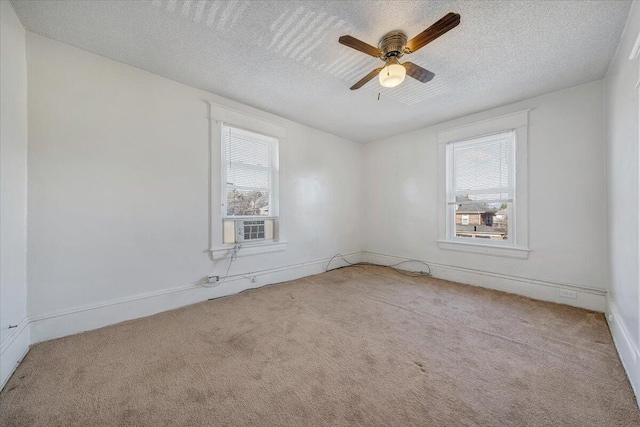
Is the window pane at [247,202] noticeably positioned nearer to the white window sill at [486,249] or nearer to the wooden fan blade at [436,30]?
the wooden fan blade at [436,30]

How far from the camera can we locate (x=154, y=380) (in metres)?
1.48

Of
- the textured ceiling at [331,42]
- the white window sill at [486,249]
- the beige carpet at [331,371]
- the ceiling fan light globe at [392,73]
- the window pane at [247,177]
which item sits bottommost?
the beige carpet at [331,371]

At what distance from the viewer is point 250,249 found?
3.17 m

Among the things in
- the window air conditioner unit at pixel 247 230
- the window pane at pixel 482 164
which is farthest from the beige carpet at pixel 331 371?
the window pane at pixel 482 164

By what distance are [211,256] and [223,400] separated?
1775 mm

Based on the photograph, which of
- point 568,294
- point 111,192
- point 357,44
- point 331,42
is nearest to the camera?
point 357,44

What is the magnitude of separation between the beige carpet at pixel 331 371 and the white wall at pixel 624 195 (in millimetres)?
205

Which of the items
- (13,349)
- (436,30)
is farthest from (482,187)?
(13,349)

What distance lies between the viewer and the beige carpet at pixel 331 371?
1.23 m

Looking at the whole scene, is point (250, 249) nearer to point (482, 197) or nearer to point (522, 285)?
point (482, 197)

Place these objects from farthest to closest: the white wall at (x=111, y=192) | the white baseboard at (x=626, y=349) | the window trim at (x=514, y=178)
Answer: the window trim at (x=514, y=178) < the white wall at (x=111, y=192) < the white baseboard at (x=626, y=349)

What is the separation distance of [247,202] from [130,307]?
1.65 m

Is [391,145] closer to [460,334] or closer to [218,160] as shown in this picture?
[218,160]

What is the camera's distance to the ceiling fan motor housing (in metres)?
1.82
